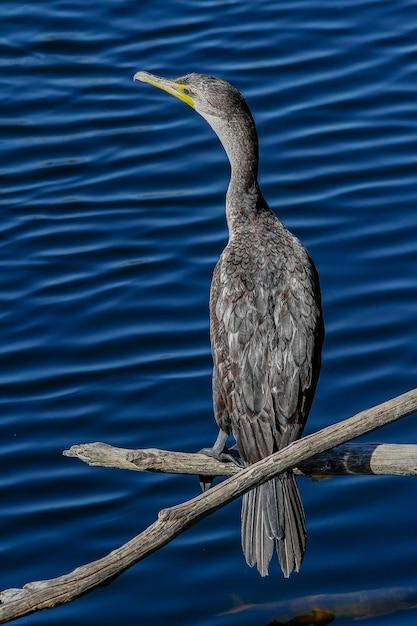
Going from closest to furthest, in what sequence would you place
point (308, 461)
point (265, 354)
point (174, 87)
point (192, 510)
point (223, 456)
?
1. point (192, 510)
2. point (308, 461)
3. point (223, 456)
4. point (265, 354)
5. point (174, 87)

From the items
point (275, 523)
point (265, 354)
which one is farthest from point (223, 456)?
point (265, 354)

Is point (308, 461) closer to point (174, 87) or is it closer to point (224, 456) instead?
point (224, 456)

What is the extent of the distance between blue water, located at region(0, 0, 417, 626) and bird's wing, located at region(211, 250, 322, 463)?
5.81ft

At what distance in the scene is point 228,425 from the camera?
6.09 m

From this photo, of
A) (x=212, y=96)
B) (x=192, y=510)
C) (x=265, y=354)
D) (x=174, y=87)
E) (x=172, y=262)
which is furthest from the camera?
(x=172, y=262)

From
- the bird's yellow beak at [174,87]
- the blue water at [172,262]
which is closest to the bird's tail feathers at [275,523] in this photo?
the blue water at [172,262]

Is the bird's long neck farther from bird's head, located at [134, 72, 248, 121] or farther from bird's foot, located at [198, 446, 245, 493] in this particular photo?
bird's foot, located at [198, 446, 245, 493]

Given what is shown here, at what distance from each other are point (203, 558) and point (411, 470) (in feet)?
7.82

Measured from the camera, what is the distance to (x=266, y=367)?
6.01 meters

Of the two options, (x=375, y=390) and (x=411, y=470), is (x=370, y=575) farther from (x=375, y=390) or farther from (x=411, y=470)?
(x=411, y=470)

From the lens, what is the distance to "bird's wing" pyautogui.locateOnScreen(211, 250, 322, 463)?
19.4ft

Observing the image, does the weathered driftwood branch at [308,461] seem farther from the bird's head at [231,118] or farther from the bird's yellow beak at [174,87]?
the bird's yellow beak at [174,87]

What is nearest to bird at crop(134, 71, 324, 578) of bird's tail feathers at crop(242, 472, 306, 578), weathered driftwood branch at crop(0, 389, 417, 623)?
bird's tail feathers at crop(242, 472, 306, 578)

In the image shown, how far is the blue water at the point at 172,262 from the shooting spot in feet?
25.2
